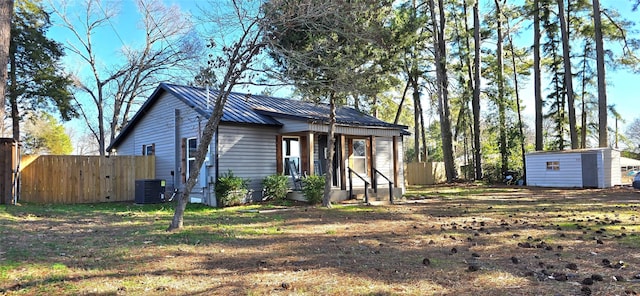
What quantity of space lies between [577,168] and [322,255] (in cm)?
1902

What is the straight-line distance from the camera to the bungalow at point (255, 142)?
13.4 m

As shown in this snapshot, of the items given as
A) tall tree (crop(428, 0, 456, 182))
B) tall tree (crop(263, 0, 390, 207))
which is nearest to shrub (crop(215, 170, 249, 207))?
tall tree (crop(263, 0, 390, 207))

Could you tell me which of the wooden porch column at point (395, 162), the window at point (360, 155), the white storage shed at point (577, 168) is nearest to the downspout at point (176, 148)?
the window at point (360, 155)

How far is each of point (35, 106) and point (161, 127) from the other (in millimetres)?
11699

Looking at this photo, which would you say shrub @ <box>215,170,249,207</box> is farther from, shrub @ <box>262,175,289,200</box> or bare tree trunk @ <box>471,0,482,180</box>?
bare tree trunk @ <box>471,0,482,180</box>

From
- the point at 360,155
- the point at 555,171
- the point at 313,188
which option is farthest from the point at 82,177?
the point at 555,171

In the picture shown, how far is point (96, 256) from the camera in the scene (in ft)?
17.4

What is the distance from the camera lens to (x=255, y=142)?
45.8ft

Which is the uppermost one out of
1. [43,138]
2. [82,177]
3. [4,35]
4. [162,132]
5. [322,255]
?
[4,35]

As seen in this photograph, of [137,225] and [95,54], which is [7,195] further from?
[95,54]

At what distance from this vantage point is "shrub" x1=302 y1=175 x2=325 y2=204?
1281 cm

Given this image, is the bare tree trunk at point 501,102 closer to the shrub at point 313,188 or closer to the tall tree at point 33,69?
the shrub at point 313,188

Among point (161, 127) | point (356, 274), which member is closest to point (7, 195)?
point (161, 127)

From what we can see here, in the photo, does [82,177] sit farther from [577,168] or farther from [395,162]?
[577,168]
